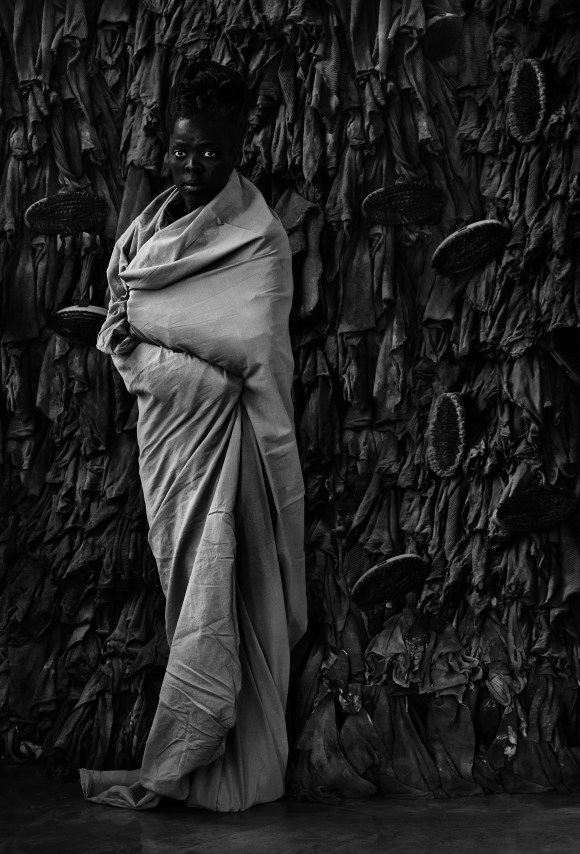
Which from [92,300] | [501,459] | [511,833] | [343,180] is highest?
[343,180]

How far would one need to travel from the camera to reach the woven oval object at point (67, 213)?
306 cm

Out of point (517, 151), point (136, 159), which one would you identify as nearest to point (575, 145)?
point (517, 151)

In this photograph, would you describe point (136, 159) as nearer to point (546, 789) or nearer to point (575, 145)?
point (575, 145)

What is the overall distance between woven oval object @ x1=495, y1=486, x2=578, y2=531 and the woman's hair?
3.39ft

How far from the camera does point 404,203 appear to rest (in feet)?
9.45

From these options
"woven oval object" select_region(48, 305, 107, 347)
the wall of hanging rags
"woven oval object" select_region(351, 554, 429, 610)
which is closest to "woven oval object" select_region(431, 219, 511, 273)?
the wall of hanging rags

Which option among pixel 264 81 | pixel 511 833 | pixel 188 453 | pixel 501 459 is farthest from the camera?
pixel 264 81

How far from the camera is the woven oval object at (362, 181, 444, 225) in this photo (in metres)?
2.87

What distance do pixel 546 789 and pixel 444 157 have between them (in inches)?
57.3

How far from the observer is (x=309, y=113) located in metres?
2.94

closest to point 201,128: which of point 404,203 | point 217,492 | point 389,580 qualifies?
point 404,203

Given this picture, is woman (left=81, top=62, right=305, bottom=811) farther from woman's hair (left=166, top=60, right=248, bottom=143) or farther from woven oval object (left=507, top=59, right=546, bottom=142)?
woven oval object (left=507, top=59, right=546, bottom=142)

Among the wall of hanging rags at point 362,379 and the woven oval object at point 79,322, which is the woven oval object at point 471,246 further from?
the woven oval object at point 79,322

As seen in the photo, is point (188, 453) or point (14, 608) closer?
point (188, 453)
